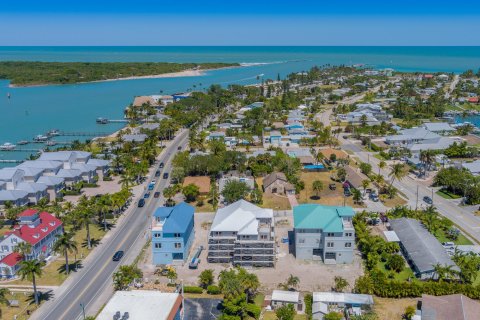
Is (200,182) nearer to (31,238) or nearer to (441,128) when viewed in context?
(31,238)

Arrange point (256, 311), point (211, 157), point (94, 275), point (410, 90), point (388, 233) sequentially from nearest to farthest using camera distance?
point (256, 311)
point (94, 275)
point (388, 233)
point (211, 157)
point (410, 90)

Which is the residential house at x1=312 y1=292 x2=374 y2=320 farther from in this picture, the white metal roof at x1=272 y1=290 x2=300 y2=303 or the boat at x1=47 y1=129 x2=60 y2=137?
the boat at x1=47 y1=129 x2=60 y2=137

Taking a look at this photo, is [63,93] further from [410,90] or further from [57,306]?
[57,306]

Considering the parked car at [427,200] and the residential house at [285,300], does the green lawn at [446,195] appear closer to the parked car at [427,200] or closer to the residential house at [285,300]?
the parked car at [427,200]

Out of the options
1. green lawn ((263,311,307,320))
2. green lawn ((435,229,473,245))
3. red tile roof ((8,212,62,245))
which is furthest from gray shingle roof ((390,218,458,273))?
red tile roof ((8,212,62,245))

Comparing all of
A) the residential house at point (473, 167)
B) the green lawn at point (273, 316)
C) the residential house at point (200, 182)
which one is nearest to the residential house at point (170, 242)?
the green lawn at point (273, 316)

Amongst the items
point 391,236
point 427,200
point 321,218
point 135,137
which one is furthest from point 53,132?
point 391,236

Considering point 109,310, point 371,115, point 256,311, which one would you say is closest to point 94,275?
Result: point 109,310
